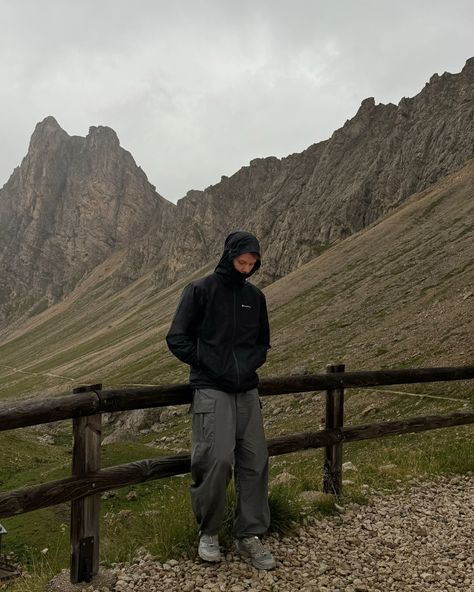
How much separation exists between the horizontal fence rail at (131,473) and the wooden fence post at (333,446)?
5.4 inches

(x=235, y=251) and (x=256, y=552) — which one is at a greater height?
(x=235, y=251)

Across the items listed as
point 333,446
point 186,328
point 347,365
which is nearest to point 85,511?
point 186,328

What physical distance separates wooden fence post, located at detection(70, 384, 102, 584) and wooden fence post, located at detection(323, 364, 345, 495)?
4.03 m

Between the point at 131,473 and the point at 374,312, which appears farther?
the point at 374,312

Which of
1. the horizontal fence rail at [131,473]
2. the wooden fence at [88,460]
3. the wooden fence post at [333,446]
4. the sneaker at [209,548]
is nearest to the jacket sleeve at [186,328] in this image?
the wooden fence at [88,460]

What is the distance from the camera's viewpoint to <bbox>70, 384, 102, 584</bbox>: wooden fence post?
19.8 feet

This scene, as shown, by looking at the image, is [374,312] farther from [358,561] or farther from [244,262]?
[244,262]

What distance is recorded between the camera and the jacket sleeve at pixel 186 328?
21.4ft

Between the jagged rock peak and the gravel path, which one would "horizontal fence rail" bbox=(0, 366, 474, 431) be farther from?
the jagged rock peak

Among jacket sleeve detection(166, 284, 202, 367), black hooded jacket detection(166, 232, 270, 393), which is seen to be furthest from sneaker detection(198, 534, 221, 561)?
jacket sleeve detection(166, 284, 202, 367)

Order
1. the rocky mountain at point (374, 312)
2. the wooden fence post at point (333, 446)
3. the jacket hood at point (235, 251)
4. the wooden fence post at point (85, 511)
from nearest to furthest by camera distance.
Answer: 1. the wooden fence post at point (85, 511)
2. the jacket hood at point (235, 251)
3. the wooden fence post at point (333, 446)
4. the rocky mountain at point (374, 312)

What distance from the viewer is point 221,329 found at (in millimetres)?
6637

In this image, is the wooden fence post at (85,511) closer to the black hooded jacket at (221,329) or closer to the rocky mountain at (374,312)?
the black hooded jacket at (221,329)

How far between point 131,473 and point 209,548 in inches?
51.6
